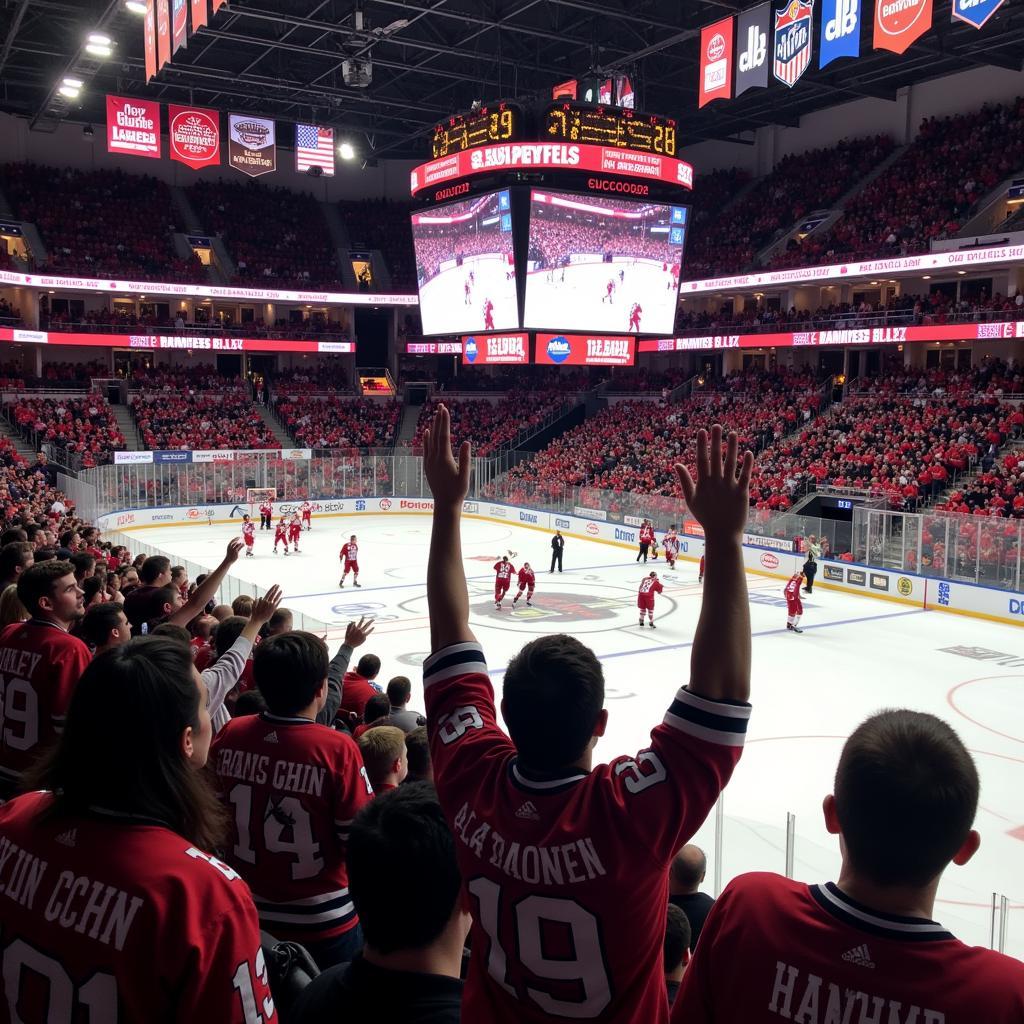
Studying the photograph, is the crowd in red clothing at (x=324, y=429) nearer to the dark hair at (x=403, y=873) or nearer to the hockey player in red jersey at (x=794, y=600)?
the hockey player in red jersey at (x=794, y=600)

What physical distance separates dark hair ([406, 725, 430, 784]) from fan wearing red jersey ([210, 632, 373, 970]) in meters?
1.52

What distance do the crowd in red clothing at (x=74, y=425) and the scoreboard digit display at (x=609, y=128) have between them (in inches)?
884

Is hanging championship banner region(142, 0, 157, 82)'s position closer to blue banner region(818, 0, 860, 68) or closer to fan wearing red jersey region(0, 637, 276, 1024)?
blue banner region(818, 0, 860, 68)

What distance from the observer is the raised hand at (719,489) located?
2314mm

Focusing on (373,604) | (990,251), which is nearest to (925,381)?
(990,251)

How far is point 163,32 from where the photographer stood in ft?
62.8

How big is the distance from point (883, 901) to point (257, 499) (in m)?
40.5

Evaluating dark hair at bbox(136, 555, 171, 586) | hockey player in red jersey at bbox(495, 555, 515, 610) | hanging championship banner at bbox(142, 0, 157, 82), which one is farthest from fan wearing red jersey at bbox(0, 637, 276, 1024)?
hockey player in red jersey at bbox(495, 555, 515, 610)

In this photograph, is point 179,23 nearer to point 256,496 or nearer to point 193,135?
point 193,135

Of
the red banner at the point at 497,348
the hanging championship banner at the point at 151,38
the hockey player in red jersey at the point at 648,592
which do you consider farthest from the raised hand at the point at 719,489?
the red banner at the point at 497,348

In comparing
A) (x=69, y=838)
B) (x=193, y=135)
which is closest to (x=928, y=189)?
(x=193, y=135)

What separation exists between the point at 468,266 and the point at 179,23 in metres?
11.2

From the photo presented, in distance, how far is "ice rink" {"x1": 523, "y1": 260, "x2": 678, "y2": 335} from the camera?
2616cm

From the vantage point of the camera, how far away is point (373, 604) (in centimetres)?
2339
